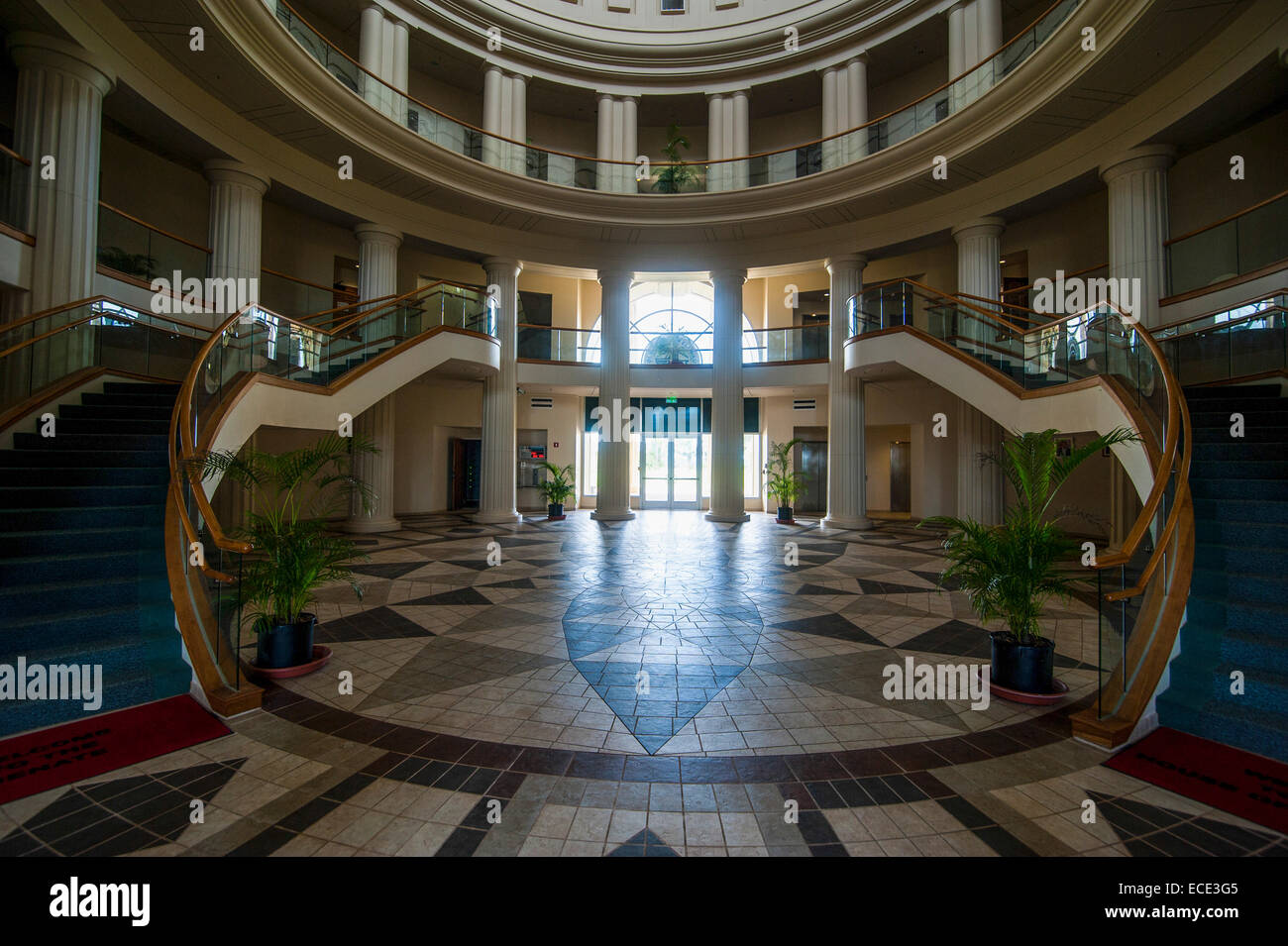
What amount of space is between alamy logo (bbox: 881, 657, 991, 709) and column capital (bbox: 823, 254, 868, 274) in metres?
10.9

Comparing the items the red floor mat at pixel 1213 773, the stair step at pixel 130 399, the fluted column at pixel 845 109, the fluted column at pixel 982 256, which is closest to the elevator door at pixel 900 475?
the fluted column at pixel 982 256

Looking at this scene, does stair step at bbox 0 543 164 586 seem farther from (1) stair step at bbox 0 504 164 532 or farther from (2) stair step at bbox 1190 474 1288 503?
(2) stair step at bbox 1190 474 1288 503

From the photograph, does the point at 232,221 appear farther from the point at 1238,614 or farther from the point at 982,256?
the point at 982,256

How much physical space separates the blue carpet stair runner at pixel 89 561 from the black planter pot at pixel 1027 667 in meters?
5.54

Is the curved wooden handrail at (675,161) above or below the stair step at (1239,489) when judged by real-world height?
above

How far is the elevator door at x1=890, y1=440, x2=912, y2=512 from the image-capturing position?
1672cm

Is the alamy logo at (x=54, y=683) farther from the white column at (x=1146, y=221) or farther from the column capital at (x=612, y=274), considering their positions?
the column capital at (x=612, y=274)

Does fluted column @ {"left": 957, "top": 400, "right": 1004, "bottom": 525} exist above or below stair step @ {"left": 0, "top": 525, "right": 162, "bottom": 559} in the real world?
above

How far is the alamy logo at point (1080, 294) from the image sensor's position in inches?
345

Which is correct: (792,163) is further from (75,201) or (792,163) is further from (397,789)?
(397,789)

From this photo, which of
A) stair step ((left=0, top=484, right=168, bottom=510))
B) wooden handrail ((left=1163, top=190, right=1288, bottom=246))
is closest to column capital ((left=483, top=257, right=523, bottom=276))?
stair step ((left=0, top=484, right=168, bottom=510))

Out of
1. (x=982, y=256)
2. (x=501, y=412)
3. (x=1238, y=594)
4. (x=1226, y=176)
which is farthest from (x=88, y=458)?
(x=1226, y=176)

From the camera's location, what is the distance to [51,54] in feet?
21.7
